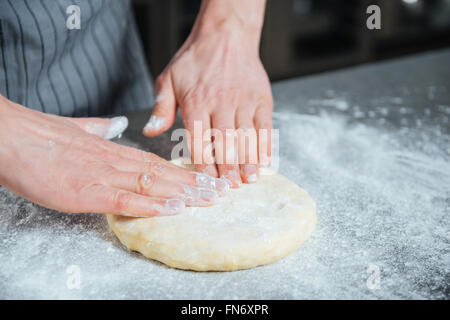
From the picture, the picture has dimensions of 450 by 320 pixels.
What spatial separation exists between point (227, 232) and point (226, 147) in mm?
262

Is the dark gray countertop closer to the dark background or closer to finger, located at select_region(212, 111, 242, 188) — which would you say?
finger, located at select_region(212, 111, 242, 188)

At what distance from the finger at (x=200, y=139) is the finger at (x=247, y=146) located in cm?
6

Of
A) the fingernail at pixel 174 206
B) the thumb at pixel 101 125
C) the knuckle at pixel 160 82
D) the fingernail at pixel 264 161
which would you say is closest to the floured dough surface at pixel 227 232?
the fingernail at pixel 174 206

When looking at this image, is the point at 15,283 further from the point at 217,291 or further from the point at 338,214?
the point at 338,214

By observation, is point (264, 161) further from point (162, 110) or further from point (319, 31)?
point (319, 31)

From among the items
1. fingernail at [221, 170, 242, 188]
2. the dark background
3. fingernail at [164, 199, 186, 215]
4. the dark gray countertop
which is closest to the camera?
the dark gray countertop

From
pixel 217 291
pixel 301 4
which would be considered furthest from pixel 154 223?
pixel 301 4

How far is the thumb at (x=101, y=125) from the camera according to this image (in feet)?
3.20

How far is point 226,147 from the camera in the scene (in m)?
0.98

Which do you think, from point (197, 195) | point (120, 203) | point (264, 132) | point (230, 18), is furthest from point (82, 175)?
point (230, 18)

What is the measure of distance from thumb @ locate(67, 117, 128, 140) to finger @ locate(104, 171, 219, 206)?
8.6 inches

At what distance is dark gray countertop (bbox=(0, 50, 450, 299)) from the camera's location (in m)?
0.69

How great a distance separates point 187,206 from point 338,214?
290mm

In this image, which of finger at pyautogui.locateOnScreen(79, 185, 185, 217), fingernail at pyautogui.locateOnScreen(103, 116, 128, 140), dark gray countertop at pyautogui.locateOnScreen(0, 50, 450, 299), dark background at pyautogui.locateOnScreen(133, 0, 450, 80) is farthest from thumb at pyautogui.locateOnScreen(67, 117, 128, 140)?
dark background at pyautogui.locateOnScreen(133, 0, 450, 80)
